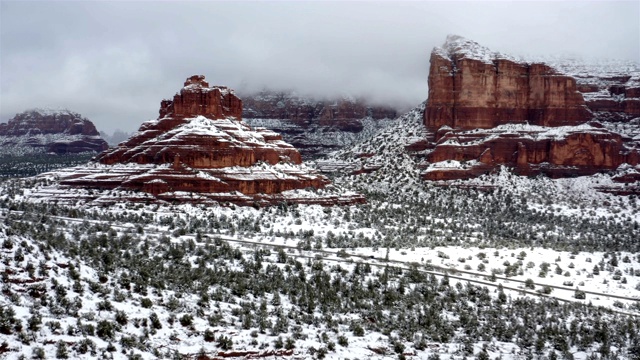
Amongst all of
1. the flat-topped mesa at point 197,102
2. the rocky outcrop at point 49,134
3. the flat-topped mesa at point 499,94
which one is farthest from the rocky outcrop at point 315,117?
the flat-topped mesa at point 197,102

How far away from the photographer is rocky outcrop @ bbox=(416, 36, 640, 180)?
3652 inches

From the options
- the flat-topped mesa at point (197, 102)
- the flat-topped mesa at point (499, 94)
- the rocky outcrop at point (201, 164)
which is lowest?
the rocky outcrop at point (201, 164)

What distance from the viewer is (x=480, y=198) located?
84562mm

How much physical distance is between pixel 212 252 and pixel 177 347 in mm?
14643

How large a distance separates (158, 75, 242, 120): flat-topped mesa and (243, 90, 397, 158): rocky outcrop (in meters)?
77.1

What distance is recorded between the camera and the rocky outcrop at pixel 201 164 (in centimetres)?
5969

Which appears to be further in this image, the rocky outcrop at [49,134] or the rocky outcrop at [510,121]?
the rocky outcrop at [49,134]

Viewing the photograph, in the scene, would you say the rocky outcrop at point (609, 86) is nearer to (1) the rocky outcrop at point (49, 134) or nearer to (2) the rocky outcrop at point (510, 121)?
(2) the rocky outcrop at point (510, 121)

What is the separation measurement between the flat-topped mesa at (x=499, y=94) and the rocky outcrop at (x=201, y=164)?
130 feet

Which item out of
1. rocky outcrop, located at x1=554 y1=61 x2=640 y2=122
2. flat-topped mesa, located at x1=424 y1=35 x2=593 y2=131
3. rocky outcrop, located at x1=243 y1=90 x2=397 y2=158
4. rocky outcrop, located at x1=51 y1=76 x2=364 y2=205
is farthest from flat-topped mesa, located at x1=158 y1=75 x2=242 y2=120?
rocky outcrop, located at x1=243 y1=90 x2=397 y2=158

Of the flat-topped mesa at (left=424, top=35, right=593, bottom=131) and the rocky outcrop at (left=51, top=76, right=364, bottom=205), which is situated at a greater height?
the flat-topped mesa at (left=424, top=35, right=593, bottom=131)

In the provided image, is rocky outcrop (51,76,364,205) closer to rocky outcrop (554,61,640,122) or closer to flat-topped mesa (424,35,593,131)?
flat-topped mesa (424,35,593,131)

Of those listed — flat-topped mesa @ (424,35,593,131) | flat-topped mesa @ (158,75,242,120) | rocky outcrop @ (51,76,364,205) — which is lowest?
rocky outcrop @ (51,76,364,205)

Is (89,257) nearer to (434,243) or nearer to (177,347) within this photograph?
(177,347)
